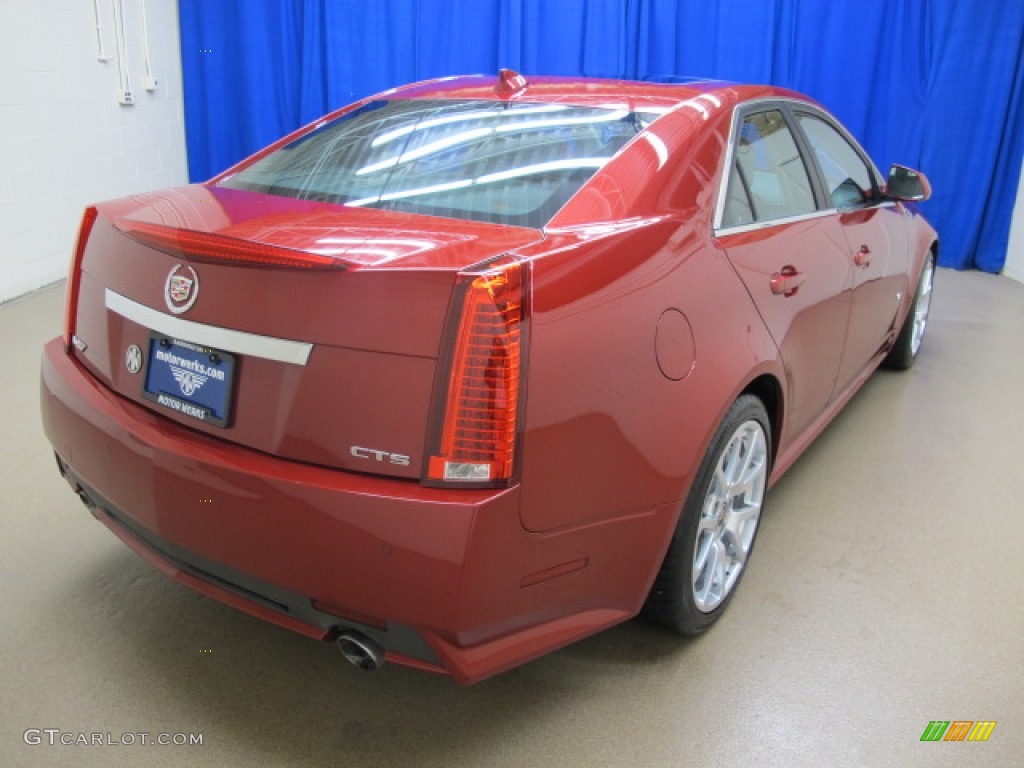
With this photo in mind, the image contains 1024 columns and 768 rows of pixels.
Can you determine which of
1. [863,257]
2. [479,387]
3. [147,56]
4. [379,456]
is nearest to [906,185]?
[863,257]

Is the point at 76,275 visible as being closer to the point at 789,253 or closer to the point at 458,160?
the point at 458,160

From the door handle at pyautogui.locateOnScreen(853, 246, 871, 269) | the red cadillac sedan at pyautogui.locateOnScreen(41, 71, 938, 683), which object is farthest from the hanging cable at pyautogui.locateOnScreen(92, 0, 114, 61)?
the door handle at pyautogui.locateOnScreen(853, 246, 871, 269)

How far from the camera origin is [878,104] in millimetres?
5785

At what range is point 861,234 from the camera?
2.56 meters

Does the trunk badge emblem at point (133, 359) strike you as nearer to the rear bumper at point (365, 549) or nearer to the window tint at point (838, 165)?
the rear bumper at point (365, 549)

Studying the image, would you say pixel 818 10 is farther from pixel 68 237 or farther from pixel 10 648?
pixel 10 648

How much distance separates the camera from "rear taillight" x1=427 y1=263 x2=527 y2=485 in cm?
124

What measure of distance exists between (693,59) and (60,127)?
3966 millimetres

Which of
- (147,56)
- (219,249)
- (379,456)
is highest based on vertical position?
(147,56)

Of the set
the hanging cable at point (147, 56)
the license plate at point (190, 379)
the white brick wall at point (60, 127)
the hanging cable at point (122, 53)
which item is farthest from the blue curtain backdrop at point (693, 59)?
A: the license plate at point (190, 379)

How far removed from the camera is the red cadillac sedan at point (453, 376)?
1261 millimetres

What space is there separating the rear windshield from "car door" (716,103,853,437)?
0.97 ft

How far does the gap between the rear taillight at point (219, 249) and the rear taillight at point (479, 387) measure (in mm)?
217

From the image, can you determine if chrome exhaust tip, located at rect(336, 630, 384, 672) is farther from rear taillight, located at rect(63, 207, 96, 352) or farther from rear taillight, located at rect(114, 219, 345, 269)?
rear taillight, located at rect(63, 207, 96, 352)
